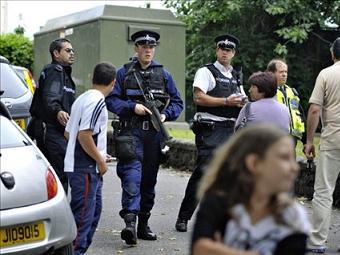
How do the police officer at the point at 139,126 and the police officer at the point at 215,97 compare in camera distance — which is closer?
the police officer at the point at 139,126

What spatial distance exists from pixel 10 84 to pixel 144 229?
10.3 ft

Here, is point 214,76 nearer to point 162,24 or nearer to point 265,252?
point 265,252

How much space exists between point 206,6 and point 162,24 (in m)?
3.23

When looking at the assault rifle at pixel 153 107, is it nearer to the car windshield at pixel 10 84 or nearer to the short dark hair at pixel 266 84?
the short dark hair at pixel 266 84

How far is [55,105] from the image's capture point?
22.8 feet

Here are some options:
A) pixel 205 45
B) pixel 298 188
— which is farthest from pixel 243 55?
pixel 298 188

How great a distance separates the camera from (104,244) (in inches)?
271

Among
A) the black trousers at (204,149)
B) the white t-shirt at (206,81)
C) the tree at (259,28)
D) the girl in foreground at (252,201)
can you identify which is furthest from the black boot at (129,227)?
the tree at (259,28)

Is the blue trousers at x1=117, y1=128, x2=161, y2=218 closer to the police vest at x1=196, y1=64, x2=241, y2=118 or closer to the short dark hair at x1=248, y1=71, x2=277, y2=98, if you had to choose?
the police vest at x1=196, y1=64, x2=241, y2=118

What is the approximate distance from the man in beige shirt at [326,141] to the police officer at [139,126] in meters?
1.38

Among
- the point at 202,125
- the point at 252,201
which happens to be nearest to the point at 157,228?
the point at 202,125

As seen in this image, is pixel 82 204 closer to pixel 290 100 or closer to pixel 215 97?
A: pixel 215 97

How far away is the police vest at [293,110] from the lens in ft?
22.8

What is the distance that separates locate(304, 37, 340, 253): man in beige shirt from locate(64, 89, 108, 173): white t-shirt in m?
1.97
